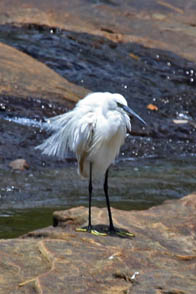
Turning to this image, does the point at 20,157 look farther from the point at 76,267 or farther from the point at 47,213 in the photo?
the point at 76,267

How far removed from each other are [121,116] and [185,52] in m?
12.3

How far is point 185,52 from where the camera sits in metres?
17.4

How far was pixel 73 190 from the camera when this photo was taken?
8.86m

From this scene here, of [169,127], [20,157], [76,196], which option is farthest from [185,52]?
[76,196]

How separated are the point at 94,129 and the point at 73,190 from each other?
11.3ft

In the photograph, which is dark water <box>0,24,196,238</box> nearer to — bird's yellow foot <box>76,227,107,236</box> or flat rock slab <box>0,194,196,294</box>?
bird's yellow foot <box>76,227,107,236</box>

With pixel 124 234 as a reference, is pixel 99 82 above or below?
below

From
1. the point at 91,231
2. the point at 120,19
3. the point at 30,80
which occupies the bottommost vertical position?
the point at 30,80

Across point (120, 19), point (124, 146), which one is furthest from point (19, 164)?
point (120, 19)

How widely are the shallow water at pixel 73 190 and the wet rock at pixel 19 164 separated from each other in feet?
0.41

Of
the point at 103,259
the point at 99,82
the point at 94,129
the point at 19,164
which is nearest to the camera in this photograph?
the point at 103,259

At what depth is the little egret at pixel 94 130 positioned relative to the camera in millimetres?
5406

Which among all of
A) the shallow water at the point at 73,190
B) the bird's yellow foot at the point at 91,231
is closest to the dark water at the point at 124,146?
the shallow water at the point at 73,190

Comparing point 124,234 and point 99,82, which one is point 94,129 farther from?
point 99,82
